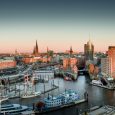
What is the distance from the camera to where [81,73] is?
2145 centimetres

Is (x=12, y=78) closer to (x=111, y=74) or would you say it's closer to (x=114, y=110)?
(x=111, y=74)

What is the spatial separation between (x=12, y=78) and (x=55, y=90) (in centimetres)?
487

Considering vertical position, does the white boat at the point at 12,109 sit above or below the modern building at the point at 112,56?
below

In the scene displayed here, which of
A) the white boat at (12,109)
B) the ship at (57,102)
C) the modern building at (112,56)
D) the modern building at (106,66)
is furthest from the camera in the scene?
the modern building at (106,66)

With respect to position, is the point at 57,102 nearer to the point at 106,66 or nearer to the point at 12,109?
the point at 12,109

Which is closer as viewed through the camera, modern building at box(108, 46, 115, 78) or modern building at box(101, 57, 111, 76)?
modern building at box(108, 46, 115, 78)

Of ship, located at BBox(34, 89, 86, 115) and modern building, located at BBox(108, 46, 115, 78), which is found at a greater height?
modern building, located at BBox(108, 46, 115, 78)

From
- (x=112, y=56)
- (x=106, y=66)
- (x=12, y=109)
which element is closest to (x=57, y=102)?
(x=12, y=109)

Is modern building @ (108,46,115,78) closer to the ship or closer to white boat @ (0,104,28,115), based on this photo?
the ship

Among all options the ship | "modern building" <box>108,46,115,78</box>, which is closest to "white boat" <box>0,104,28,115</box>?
the ship

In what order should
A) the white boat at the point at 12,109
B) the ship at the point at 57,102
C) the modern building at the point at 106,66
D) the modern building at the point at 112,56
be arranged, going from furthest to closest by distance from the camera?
the modern building at the point at 106,66, the modern building at the point at 112,56, the ship at the point at 57,102, the white boat at the point at 12,109

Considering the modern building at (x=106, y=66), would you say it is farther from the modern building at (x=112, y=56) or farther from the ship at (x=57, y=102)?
the ship at (x=57, y=102)

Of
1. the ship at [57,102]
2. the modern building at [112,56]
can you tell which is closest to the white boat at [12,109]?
the ship at [57,102]

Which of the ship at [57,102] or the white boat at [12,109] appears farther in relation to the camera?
the ship at [57,102]
